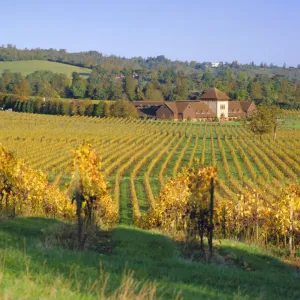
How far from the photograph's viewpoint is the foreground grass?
19.2 feet

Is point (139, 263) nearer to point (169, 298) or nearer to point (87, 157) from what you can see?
point (169, 298)

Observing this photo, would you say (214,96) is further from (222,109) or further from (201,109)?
(201,109)

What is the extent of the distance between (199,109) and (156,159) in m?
62.7

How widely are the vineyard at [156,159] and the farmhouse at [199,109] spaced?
33.2 m

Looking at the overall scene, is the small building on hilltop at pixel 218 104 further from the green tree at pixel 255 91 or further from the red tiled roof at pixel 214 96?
the green tree at pixel 255 91

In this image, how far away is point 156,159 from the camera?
43.3m

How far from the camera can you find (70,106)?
99062mm

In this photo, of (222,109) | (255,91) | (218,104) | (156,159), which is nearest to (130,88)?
(218,104)

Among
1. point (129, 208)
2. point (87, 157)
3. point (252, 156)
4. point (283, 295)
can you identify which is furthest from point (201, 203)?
point (252, 156)

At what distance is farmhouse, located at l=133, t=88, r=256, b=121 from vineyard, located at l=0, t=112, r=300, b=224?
33.2 metres

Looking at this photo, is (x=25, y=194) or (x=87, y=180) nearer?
(x=87, y=180)

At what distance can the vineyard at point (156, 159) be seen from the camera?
31.2m

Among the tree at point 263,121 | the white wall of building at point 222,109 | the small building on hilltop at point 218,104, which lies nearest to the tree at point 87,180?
the tree at point 263,121

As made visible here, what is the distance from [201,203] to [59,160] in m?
28.3
